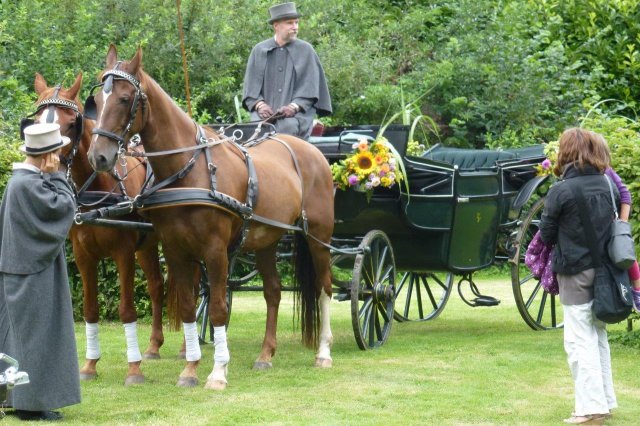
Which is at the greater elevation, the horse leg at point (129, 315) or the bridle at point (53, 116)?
the bridle at point (53, 116)

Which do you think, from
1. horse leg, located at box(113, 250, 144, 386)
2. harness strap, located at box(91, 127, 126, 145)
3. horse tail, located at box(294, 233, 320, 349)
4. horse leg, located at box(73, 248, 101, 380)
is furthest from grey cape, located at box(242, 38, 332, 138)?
harness strap, located at box(91, 127, 126, 145)

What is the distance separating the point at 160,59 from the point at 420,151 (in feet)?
15.5

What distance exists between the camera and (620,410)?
712 centimetres

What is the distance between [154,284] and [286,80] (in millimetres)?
1954

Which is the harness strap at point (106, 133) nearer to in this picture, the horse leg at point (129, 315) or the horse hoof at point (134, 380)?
the horse leg at point (129, 315)

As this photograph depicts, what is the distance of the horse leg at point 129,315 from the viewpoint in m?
8.14

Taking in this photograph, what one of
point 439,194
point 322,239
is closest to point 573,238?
point 322,239

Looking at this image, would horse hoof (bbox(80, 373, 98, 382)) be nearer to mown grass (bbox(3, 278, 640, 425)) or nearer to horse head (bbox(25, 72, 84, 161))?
mown grass (bbox(3, 278, 640, 425))

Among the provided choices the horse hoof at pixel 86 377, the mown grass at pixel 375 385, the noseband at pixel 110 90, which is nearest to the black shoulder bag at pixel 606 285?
the mown grass at pixel 375 385

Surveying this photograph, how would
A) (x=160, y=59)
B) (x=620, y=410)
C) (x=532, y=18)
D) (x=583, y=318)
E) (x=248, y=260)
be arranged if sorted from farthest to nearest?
1. (x=532, y=18)
2. (x=160, y=59)
3. (x=248, y=260)
4. (x=620, y=410)
5. (x=583, y=318)

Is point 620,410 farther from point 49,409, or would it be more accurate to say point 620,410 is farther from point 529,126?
point 529,126

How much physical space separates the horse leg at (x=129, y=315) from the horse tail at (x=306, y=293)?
5.05 feet

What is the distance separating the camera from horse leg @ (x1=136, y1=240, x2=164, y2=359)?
8.95 m

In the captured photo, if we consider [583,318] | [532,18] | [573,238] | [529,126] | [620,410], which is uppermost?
[532,18]
